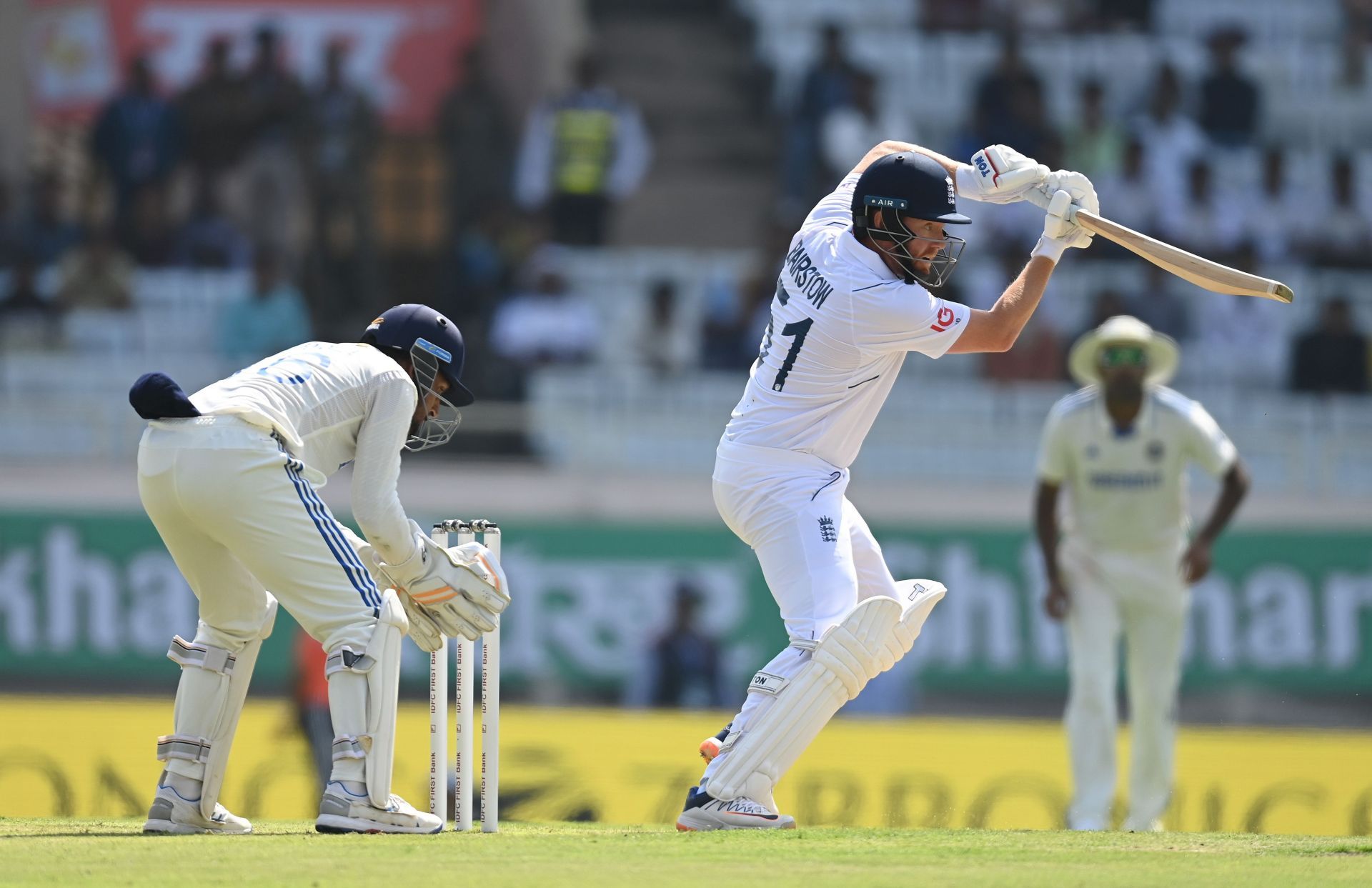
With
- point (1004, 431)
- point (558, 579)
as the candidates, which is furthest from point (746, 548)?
point (1004, 431)

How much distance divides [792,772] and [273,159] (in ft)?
23.6

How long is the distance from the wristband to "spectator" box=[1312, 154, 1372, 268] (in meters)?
9.57

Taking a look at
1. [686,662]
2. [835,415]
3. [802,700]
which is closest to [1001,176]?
[835,415]

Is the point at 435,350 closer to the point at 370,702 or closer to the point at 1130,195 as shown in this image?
the point at 370,702

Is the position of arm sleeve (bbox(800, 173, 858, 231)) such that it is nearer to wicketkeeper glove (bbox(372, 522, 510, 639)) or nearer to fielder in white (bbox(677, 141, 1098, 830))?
fielder in white (bbox(677, 141, 1098, 830))

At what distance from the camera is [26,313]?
1441 cm

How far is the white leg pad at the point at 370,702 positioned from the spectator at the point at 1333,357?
9792mm

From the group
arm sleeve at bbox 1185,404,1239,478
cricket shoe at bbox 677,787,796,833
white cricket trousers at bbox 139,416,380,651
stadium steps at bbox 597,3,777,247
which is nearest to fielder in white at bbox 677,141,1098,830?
cricket shoe at bbox 677,787,796,833

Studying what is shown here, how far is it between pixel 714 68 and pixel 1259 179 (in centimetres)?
491

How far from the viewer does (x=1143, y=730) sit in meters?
9.34

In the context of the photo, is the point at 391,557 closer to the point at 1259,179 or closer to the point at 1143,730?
the point at 1143,730

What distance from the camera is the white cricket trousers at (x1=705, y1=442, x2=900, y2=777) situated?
20.1ft

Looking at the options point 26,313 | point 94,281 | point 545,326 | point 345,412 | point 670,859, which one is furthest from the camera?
point 94,281

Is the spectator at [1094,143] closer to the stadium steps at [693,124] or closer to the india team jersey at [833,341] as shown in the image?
the stadium steps at [693,124]
